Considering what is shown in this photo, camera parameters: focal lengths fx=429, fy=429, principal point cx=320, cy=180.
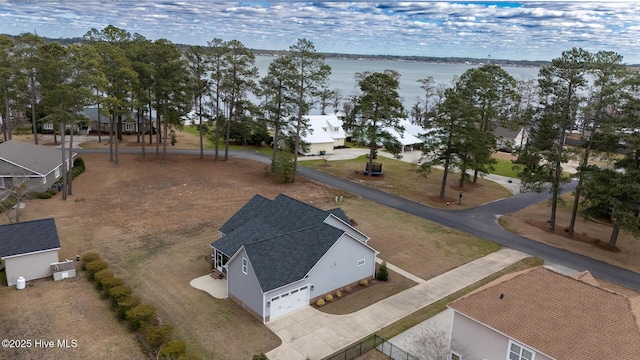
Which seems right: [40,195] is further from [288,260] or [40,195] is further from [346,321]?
[346,321]

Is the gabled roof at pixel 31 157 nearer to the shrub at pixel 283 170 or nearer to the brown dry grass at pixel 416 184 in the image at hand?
the shrub at pixel 283 170

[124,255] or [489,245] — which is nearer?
[124,255]

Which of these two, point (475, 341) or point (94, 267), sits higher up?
point (475, 341)

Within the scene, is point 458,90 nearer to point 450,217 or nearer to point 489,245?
point 450,217

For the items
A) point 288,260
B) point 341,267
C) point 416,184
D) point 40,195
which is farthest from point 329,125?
point 288,260

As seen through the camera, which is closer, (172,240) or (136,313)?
(136,313)

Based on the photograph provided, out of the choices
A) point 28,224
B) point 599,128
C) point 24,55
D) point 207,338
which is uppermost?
point 24,55

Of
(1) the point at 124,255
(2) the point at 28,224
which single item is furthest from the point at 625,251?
(2) the point at 28,224

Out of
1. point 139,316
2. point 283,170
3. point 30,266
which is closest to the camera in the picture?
point 139,316
